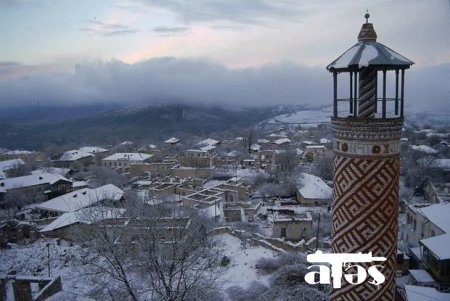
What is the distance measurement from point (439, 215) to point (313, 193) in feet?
51.6

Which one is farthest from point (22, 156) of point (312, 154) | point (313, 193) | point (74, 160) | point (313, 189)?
point (313, 193)

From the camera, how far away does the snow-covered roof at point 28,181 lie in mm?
41562

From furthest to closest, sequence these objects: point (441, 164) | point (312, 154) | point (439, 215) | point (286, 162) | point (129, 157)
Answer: point (129, 157) < point (312, 154) < point (286, 162) < point (441, 164) < point (439, 215)

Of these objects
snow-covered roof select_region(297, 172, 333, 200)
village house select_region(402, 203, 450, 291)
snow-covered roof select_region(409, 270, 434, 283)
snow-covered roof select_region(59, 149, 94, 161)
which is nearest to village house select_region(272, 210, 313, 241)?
village house select_region(402, 203, 450, 291)

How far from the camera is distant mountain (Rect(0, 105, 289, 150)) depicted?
13300 centimetres

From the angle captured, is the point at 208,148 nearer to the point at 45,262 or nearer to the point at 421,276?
the point at 45,262

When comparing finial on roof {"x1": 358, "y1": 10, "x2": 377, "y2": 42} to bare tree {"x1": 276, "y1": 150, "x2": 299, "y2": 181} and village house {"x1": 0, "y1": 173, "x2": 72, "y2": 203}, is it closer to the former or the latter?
village house {"x1": 0, "y1": 173, "x2": 72, "y2": 203}

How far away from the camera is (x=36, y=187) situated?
4309 centimetres

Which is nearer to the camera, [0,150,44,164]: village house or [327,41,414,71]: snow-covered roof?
[327,41,414,71]: snow-covered roof

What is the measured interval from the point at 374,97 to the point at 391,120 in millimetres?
470

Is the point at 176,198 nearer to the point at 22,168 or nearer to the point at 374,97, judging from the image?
the point at 374,97

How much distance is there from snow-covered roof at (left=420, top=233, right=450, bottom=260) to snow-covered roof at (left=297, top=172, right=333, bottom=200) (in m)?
17.3

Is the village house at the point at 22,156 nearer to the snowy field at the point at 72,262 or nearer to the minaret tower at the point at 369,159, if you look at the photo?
the snowy field at the point at 72,262

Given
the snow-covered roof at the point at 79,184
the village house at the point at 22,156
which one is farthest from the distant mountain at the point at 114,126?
the snow-covered roof at the point at 79,184
